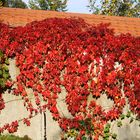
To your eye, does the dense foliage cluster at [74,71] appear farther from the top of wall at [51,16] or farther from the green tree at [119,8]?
the green tree at [119,8]

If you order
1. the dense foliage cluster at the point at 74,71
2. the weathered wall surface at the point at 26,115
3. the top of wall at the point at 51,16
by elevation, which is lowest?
the weathered wall surface at the point at 26,115

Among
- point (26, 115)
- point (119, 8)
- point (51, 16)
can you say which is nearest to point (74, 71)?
point (26, 115)

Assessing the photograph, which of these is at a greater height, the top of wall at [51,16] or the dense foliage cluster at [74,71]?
the top of wall at [51,16]

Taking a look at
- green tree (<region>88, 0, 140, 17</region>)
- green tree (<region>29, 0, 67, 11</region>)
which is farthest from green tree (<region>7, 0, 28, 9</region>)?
green tree (<region>88, 0, 140, 17</region>)

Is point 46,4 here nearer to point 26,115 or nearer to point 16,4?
point 16,4

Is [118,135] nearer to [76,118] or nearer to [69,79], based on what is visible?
[76,118]

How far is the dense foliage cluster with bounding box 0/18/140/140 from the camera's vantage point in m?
8.57

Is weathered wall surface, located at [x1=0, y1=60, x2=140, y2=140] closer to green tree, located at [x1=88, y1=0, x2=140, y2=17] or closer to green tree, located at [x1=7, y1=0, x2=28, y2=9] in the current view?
green tree, located at [x1=88, y1=0, x2=140, y2=17]

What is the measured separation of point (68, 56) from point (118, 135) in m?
2.34

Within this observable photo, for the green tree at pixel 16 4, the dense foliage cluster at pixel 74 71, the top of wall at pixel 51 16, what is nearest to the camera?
the dense foliage cluster at pixel 74 71

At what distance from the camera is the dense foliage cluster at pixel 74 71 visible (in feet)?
28.1

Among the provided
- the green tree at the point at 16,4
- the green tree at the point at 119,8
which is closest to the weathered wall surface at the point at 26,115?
the green tree at the point at 119,8

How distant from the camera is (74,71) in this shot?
859cm

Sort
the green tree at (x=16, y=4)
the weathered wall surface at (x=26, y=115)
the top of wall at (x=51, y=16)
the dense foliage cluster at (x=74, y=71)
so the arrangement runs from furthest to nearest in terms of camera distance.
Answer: the green tree at (x=16, y=4), the top of wall at (x=51, y=16), the weathered wall surface at (x=26, y=115), the dense foliage cluster at (x=74, y=71)
